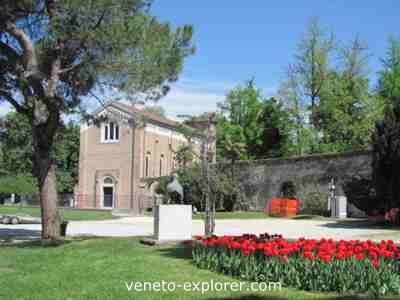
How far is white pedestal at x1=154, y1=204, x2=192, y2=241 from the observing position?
1334 centimetres

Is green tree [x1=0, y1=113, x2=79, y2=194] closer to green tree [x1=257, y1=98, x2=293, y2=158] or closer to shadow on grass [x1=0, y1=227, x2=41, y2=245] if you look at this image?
green tree [x1=257, y1=98, x2=293, y2=158]

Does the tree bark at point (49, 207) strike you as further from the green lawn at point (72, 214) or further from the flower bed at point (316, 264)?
the green lawn at point (72, 214)

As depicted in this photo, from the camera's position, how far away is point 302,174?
38.5m

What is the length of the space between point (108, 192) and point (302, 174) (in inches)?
929

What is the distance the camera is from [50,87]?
47.0 ft

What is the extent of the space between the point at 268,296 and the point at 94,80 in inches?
378

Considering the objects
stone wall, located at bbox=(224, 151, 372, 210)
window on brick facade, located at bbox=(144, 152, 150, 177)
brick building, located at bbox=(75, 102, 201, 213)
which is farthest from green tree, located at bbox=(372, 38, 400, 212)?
window on brick facade, located at bbox=(144, 152, 150, 177)

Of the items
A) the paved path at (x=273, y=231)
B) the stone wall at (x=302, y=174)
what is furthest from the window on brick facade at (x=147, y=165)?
the paved path at (x=273, y=231)

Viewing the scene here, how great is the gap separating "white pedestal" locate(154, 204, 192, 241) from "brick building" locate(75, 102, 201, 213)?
36.9m

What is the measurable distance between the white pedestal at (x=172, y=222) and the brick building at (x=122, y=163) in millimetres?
36906

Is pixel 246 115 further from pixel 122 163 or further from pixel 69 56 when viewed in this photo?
pixel 69 56

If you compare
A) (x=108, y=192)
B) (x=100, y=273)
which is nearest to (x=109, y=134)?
(x=108, y=192)

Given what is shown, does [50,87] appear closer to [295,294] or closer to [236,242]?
[236,242]

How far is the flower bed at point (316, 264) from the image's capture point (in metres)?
7.25
